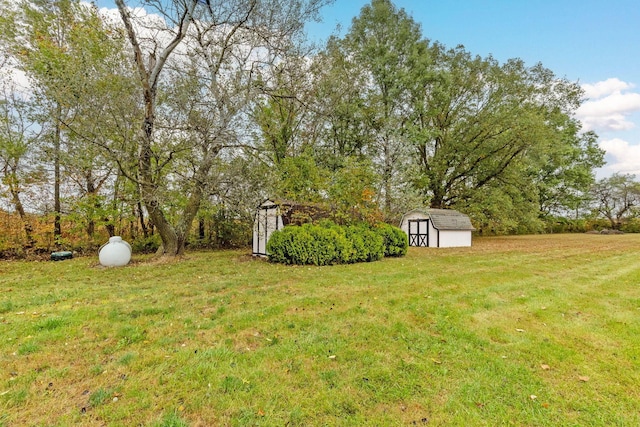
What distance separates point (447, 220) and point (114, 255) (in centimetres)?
1510

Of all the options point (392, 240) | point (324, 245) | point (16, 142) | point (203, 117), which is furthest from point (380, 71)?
point (16, 142)

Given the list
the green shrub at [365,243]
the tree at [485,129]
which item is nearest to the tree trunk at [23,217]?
the green shrub at [365,243]

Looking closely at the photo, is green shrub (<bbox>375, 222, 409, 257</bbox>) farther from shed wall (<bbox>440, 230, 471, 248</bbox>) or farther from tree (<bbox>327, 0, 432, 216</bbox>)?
shed wall (<bbox>440, 230, 471, 248</bbox>)

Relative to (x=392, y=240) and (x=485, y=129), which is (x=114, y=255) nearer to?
(x=392, y=240)

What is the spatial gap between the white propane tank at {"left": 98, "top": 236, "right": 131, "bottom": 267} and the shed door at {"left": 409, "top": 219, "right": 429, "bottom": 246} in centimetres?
1374

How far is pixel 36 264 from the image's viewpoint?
907cm

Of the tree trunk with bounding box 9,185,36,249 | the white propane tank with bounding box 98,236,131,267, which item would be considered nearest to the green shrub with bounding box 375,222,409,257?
the white propane tank with bounding box 98,236,131,267

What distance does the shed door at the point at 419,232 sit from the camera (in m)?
16.8

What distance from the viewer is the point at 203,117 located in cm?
841

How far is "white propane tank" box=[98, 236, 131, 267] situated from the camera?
8.68m

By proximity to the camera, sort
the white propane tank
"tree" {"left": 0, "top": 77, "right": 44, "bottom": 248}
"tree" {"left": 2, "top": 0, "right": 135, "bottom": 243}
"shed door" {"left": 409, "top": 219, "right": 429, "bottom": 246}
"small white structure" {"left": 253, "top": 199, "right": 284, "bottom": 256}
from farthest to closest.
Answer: "shed door" {"left": 409, "top": 219, "right": 429, "bottom": 246}, "small white structure" {"left": 253, "top": 199, "right": 284, "bottom": 256}, "tree" {"left": 0, "top": 77, "right": 44, "bottom": 248}, the white propane tank, "tree" {"left": 2, "top": 0, "right": 135, "bottom": 243}

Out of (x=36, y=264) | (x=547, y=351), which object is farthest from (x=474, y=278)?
(x=36, y=264)

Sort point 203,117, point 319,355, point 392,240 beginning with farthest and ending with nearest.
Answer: point 392,240 < point 203,117 < point 319,355

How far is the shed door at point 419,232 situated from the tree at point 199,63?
37.6ft
